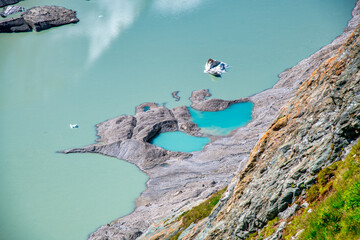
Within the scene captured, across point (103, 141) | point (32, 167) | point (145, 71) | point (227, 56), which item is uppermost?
point (227, 56)

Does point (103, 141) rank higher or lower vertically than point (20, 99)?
higher

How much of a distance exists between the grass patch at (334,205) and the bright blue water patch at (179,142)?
34.2 metres

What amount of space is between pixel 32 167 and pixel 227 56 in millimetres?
30768

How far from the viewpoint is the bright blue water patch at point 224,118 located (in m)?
44.7

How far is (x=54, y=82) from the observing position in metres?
56.0

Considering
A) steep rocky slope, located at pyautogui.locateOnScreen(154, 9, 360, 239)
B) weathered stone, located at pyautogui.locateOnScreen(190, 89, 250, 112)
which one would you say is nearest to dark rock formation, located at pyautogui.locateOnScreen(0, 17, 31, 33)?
weathered stone, located at pyautogui.locateOnScreen(190, 89, 250, 112)

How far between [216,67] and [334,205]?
4638 centimetres

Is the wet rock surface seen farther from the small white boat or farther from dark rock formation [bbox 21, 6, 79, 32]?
dark rock formation [bbox 21, 6, 79, 32]

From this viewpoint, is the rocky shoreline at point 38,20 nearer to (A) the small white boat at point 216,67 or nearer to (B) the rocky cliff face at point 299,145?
(A) the small white boat at point 216,67

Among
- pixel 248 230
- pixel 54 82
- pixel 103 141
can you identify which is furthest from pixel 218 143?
pixel 248 230

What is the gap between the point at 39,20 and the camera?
70688 mm

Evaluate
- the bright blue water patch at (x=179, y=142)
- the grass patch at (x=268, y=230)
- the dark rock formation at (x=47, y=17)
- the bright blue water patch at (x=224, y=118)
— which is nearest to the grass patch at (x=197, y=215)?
the grass patch at (x=268, y=230)

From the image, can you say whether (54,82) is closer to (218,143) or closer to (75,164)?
(75,164)

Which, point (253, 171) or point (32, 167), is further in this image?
point (32, 167)
